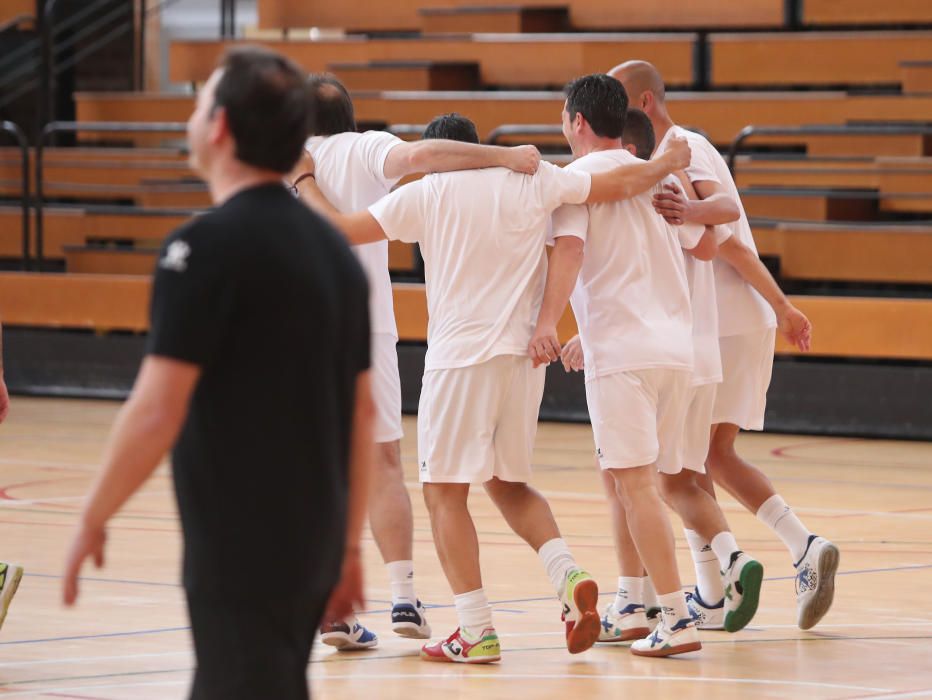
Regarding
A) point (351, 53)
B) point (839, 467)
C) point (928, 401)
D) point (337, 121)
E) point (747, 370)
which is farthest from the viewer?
point (351, 53)

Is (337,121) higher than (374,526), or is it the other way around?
(337,121)

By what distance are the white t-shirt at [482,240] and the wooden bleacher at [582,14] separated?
9.27 metres

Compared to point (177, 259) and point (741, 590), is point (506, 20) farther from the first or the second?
point (177, 259)

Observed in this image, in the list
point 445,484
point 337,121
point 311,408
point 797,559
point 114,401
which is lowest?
point 114,401

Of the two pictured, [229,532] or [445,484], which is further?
[445,484]

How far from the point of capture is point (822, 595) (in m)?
5.41

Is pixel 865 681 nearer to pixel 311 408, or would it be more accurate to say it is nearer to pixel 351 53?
pixel 311 408

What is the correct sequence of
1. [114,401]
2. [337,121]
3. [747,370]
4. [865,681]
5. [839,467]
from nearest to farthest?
[865,681] < [337,121] < [747,370] < [839,467] < [114,401]

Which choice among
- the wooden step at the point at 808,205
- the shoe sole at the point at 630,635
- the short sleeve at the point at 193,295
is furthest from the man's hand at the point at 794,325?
the wooden step at the point at 808,205

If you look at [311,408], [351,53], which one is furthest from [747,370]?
[351,53]

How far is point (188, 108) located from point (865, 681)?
11.5m

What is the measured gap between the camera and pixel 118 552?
685 centimetres

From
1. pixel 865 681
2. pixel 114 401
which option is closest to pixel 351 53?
pixel 114 401

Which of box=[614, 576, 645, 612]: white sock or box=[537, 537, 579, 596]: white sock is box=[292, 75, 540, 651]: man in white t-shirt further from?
box=[614, 576, 645, 612]: white sock
